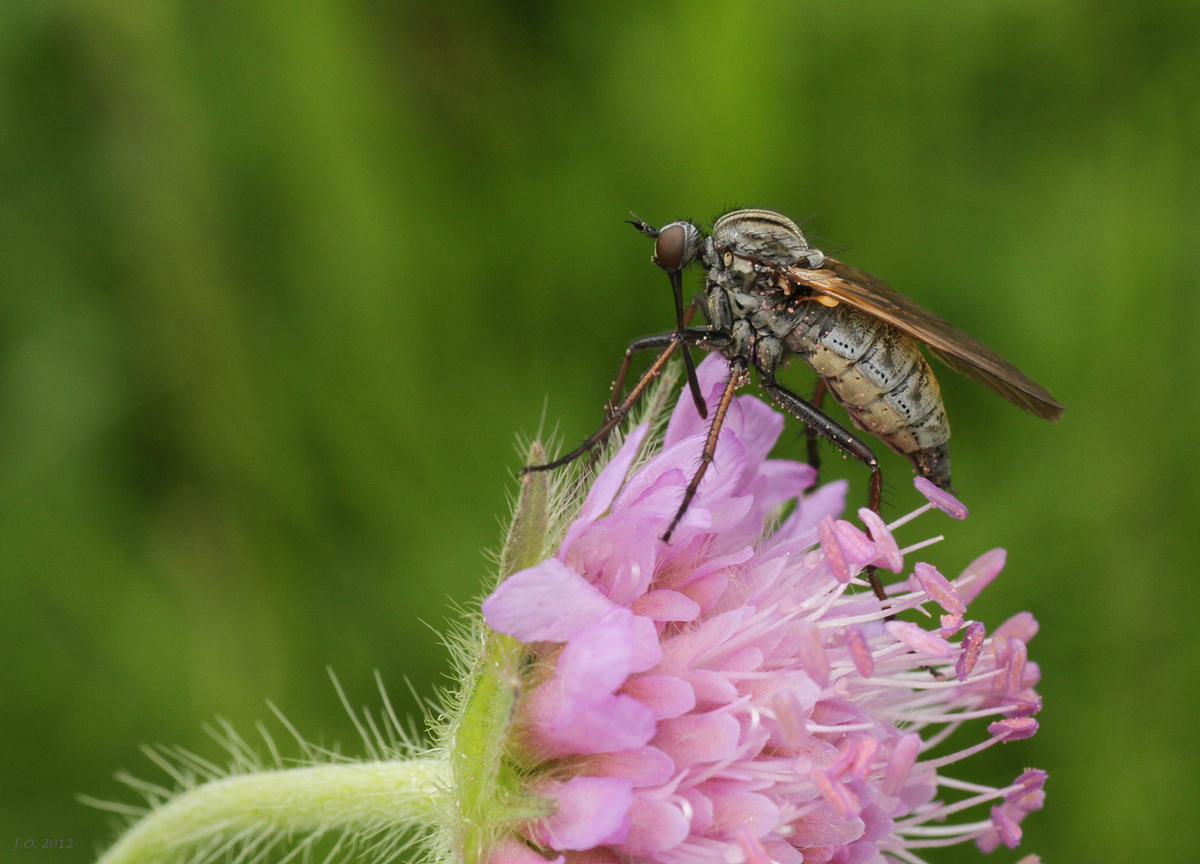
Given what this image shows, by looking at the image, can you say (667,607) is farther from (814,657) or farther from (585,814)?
(585,814)

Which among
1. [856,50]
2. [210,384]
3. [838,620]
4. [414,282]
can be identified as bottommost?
[838,620]

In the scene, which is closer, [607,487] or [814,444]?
[607,487]

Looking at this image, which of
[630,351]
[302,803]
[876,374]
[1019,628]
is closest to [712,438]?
[630,351]

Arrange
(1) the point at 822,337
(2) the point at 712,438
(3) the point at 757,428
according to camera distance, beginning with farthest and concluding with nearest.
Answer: (1) the point at 822,337 → (3) the point at 757,428 → (2) the point at 712,438

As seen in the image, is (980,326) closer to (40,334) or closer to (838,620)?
(838,620)

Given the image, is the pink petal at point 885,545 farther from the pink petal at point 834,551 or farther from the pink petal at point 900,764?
the pink petal at point 900,764

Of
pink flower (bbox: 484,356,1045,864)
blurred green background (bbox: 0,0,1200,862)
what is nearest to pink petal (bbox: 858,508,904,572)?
pink flower (bbox: 484,356,1045,864)

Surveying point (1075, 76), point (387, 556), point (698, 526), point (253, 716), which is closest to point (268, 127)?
point (387, 556)

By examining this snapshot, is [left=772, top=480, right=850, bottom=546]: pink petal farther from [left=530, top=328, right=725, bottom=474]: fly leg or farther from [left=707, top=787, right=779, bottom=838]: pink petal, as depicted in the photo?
[left=707, top=787, right=779, bottom=838]: pink petal
